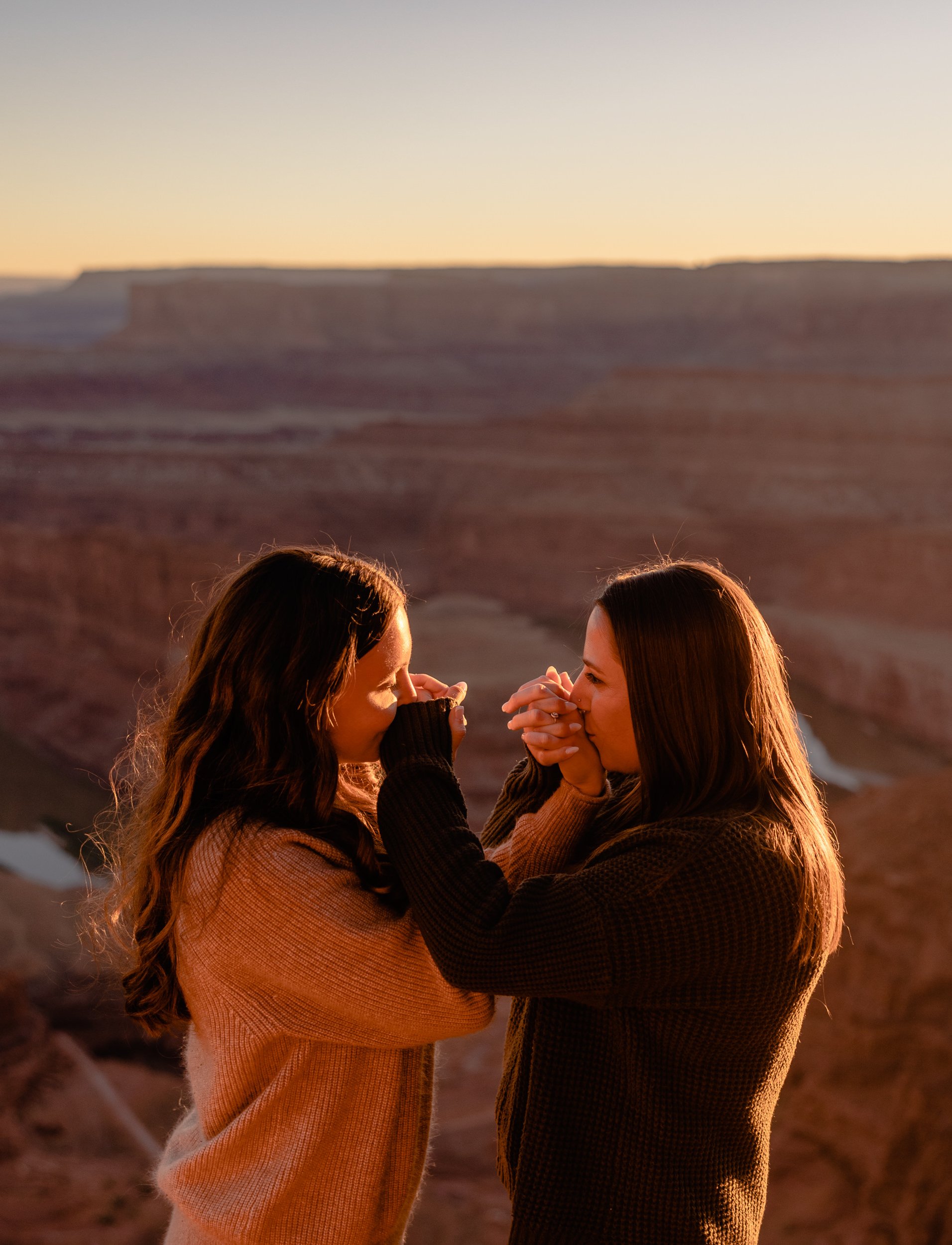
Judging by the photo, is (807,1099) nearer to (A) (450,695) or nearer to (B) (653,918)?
(A) (450,695)

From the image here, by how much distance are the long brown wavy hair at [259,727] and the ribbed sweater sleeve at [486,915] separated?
0.14 m

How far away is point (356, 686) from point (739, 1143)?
2.62 feet

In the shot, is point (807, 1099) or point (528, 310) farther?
point (528, 310)

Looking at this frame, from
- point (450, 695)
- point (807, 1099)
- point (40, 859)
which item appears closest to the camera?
point (450, 695)

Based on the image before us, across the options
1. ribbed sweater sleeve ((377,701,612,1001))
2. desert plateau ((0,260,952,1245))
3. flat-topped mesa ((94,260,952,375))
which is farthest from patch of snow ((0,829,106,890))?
flat-topped mesa ((94,260,952,375))

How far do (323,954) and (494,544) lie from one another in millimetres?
25051

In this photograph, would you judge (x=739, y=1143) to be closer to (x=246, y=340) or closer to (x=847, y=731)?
(x=847, y=731)

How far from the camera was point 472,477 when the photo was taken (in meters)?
28.9

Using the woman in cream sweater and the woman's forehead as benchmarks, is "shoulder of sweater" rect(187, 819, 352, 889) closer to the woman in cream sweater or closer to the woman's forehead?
the woman in cream sweater

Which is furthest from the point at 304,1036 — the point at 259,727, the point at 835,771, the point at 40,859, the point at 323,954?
the point at 835,771

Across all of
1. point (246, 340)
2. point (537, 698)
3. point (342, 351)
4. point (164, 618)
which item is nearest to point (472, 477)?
point (164, 618)

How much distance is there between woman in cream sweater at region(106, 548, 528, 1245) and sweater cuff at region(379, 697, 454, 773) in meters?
0.02

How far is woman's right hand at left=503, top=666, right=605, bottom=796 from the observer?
1.58 meters

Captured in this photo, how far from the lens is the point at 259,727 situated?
1.47 metres
